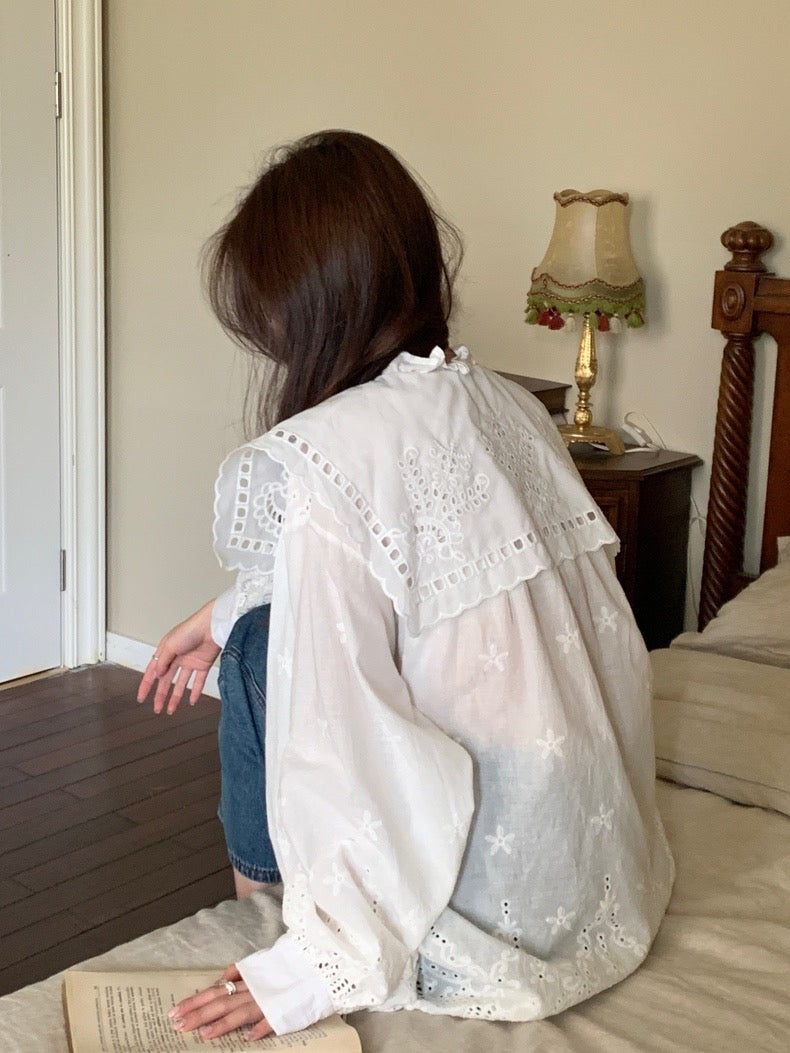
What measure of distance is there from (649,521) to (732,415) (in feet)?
0.84

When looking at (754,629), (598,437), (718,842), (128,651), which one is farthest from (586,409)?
(128,651)

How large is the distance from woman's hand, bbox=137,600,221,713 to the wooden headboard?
4.19ft

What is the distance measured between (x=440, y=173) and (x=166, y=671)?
1.66 meters

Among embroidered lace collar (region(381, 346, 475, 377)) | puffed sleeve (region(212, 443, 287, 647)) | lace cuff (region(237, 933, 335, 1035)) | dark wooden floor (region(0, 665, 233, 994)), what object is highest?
embroidered lace collar (region(381, 346, 475, 377))

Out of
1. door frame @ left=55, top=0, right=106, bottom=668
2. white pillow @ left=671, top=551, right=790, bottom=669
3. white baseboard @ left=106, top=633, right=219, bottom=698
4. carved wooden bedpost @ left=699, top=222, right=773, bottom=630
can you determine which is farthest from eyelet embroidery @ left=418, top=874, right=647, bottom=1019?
door frame @ left=55, top=0, right=106, bottom=668

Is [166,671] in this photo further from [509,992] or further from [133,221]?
[133,221]

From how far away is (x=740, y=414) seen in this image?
2373 millimetres

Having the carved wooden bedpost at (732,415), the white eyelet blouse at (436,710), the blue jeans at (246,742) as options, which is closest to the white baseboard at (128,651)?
the carved wooden bedpost at (732,415)

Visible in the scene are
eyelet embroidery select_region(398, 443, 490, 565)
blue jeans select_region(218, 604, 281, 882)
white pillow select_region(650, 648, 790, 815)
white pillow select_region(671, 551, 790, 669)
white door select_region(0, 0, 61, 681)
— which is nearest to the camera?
eyelet embroidery select_region(398, 443, 490, 565)

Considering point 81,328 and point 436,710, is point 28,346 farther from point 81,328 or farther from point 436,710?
point 436,710

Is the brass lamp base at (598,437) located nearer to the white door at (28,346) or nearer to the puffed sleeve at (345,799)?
the puffed sleeve at (345,799)

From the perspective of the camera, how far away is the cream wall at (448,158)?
2402 millimetres

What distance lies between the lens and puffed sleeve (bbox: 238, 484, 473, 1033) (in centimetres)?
103

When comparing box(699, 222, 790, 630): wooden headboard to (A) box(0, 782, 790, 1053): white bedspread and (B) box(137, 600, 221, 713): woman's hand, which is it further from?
(B) box(137, 600, 221, 713): woman's hand
